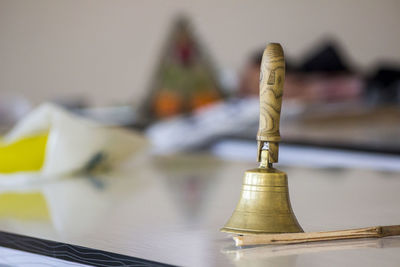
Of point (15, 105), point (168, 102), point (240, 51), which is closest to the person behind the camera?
point (168, 102)

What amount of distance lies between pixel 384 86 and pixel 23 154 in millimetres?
1977

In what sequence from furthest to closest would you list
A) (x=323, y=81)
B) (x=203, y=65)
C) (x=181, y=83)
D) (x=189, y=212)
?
(x=203, y=65) < (x=181, y=83) < (x=323, y=81) < (x=189, y=212)

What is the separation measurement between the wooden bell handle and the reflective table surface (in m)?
0.08

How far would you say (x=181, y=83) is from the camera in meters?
2.90

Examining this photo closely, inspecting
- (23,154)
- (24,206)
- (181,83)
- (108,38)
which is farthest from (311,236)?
(108,38)

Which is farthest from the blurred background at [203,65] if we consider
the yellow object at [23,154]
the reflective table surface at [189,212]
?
the yellow object at [23,154]

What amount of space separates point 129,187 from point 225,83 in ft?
7.67

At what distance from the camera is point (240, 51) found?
12.1 ft

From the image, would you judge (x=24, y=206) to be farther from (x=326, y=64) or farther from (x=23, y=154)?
(x=326, y=64)

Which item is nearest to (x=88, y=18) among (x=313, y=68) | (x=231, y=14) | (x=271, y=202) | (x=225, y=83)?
(x=231, y=14)

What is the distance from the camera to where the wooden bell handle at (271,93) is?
490 millimetres

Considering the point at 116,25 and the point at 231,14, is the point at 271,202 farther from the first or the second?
the point at 116,25

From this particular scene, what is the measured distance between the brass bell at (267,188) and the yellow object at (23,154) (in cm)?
48

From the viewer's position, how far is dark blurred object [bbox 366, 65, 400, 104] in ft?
8.42
